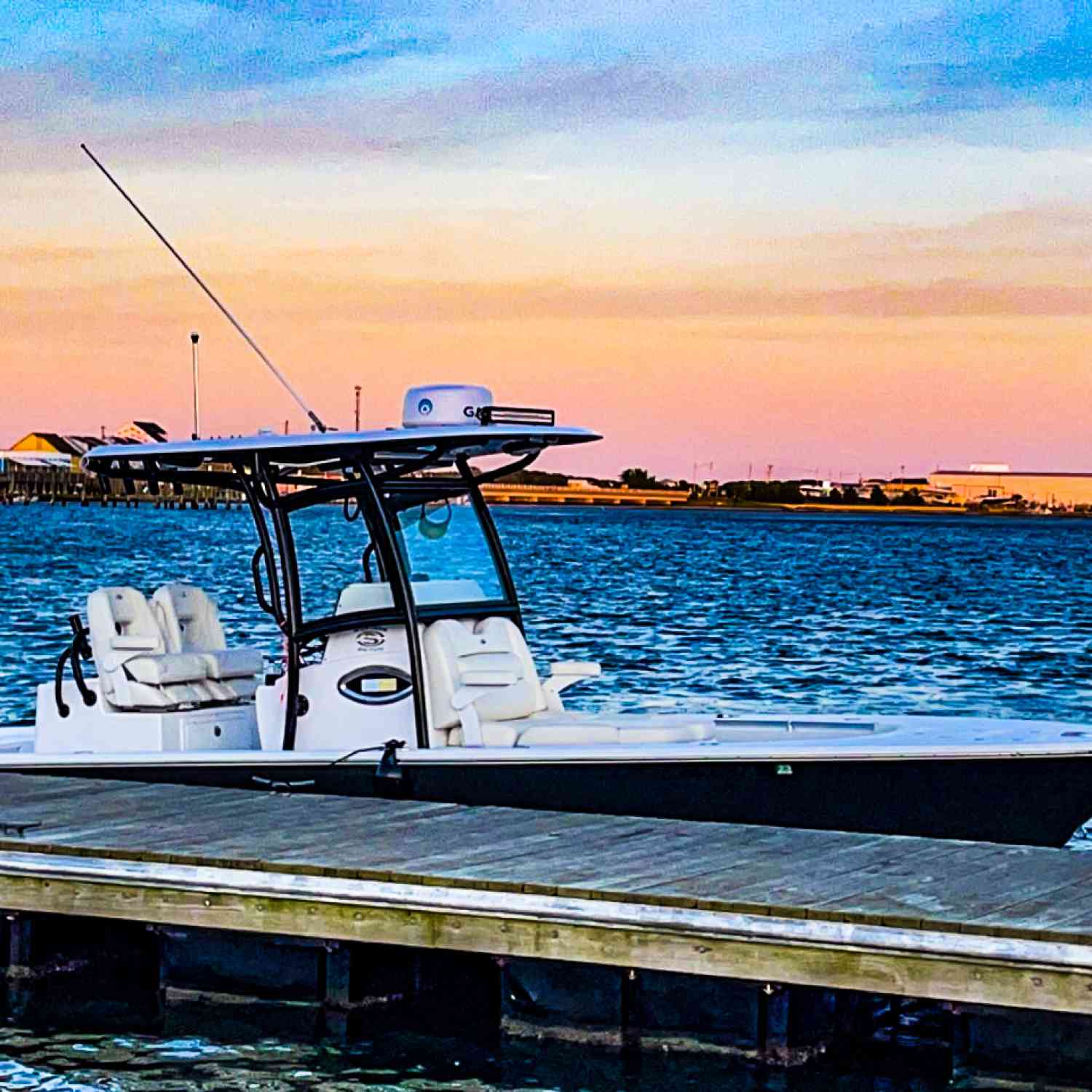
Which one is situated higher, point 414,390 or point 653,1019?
point 414,390

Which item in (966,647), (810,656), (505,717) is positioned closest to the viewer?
(505,717)

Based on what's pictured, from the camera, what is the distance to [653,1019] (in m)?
9.34

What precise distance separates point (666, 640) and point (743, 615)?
8605 millimetres

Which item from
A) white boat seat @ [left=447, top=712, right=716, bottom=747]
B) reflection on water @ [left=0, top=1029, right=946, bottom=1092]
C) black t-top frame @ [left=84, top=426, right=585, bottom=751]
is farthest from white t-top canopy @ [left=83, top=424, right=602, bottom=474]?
reflection on water @ [left=0, top=1029, right=946, bottom=1092]

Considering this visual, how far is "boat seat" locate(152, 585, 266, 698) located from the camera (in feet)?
40.5

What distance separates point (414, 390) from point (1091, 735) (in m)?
3.82

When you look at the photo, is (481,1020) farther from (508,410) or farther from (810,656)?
(810,656)

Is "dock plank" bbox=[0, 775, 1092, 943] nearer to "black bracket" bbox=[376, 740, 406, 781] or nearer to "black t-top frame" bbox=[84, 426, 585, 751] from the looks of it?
"black bracket" bbox=[376, 740, 406, 781]

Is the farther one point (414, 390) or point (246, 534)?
point (246, 534)

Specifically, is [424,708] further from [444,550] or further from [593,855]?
[593,855]

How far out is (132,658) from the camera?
12008mm

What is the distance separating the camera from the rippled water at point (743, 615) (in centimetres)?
3103

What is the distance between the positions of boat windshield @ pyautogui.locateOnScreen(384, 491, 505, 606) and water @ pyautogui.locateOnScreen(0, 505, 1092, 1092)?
16.8 inches

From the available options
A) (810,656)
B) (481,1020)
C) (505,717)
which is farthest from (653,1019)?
(810,656)
